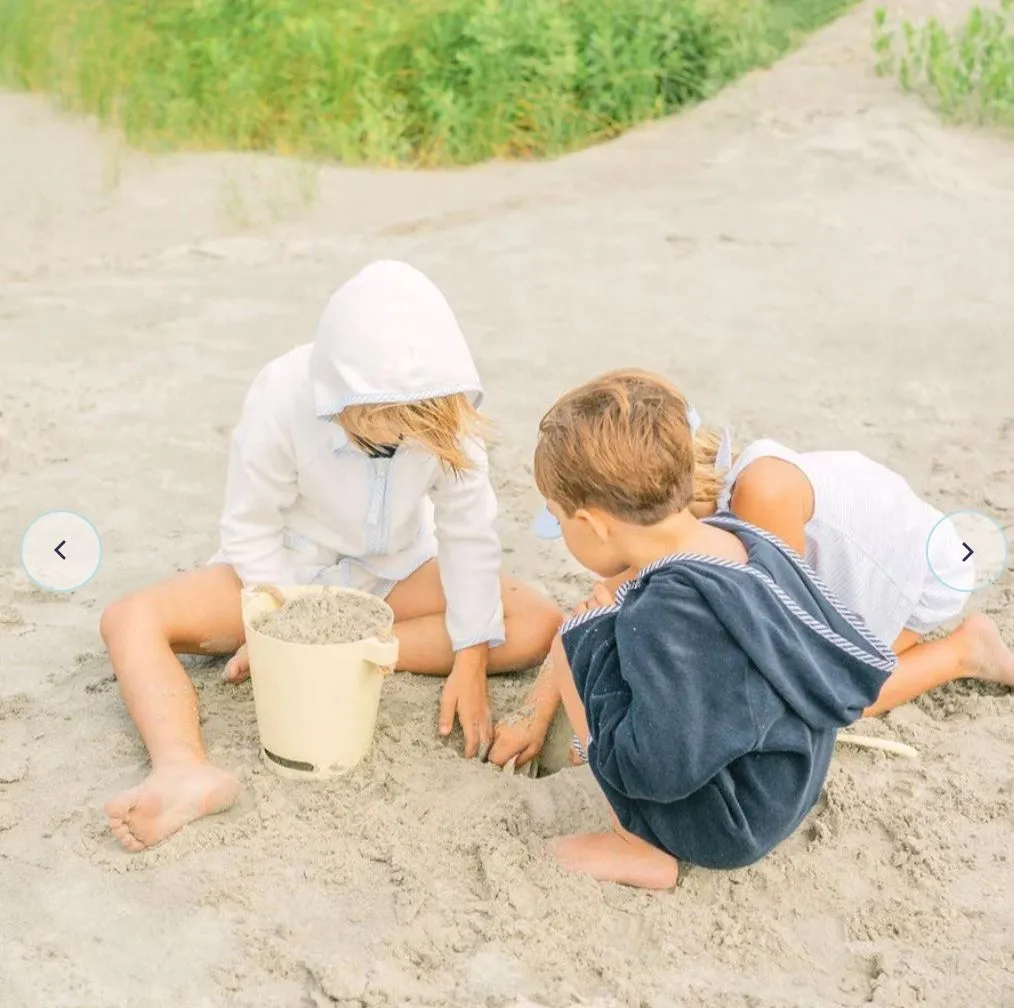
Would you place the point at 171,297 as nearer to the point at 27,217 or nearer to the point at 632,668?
the point at 27,217

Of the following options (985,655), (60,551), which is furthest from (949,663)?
(60,551)

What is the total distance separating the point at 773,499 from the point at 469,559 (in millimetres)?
563

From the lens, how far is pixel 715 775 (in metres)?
1.85

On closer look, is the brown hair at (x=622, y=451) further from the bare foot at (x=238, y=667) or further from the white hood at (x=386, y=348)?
the bare foot at (x=238, y=667)

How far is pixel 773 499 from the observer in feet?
7.34

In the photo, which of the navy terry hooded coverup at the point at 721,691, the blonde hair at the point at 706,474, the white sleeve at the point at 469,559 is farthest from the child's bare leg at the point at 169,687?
the blonde hair at the point at 706,474

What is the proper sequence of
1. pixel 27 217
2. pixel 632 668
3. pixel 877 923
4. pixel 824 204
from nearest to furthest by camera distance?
pixel 632 668
pixel 877 923
pixel 824 204
pixel 27 217

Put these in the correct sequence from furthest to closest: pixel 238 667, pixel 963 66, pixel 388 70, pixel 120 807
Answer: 1. pixel 388 70
2. pixel 963 66
3. pixel 238 667
4. pixel 120 807

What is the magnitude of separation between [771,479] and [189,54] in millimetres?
5391

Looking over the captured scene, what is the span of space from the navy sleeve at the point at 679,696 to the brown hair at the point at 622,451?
0.42ft

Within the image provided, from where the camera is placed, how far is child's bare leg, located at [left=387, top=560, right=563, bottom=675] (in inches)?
101

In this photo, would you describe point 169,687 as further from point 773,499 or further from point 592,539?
point 773,499

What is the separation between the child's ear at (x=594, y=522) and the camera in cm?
191

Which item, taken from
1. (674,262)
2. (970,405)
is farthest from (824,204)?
(970,405)
